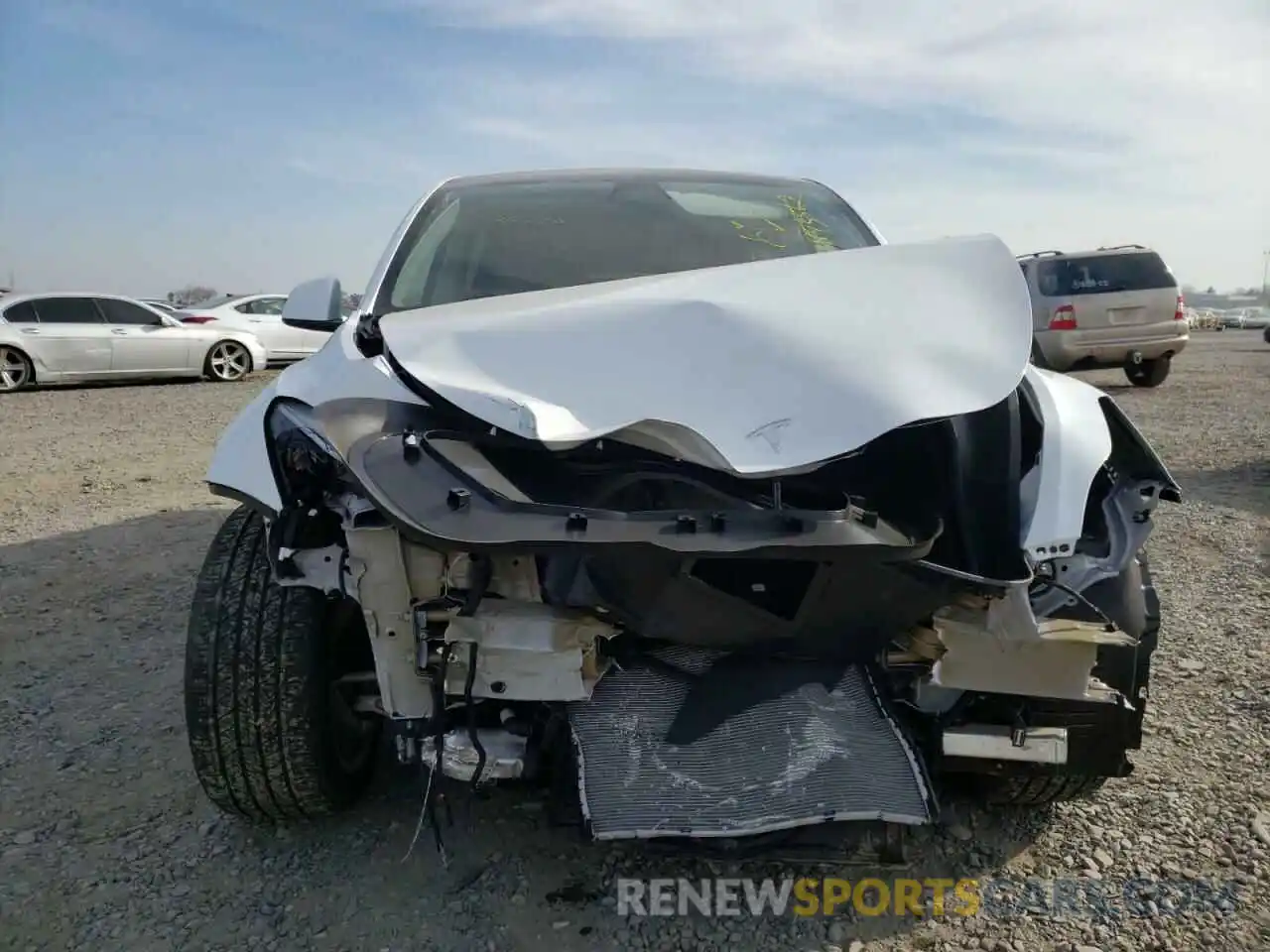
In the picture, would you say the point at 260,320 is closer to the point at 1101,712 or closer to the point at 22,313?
the point at 22,313

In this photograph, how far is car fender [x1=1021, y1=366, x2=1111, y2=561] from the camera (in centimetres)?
190

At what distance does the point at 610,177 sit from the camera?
3.62 metres

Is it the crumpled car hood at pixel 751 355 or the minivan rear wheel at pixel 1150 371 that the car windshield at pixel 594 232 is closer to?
the crumpled car hood at pixel 751 355

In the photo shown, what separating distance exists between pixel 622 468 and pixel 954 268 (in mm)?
1023

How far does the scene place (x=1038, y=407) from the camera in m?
2.15

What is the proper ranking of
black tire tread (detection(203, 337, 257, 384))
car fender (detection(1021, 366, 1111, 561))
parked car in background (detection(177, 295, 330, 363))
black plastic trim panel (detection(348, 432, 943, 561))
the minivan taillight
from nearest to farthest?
black plastic trim panel (detection(348, 432, 943, 561))
car fender (detection(1021, 366, 1111, 561))
the minivan taillight
black tire tread (detection(203, 337, 257, 384))
parked car in background (detection(177, 295, 330, 363))

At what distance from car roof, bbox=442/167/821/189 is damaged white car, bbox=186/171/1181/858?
4.64 ft

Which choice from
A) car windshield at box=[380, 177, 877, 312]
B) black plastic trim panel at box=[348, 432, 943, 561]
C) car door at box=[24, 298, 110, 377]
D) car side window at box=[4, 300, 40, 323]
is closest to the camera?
black plastic trim panel at box=[348, 432, 943, 561]

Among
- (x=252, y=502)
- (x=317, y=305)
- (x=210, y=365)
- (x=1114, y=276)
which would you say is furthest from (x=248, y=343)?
(x=252, y=502)

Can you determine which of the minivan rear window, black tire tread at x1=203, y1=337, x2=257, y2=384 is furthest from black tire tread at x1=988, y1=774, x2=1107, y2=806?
black tire tread at x1=203, y1=337, x2=257, y2=384

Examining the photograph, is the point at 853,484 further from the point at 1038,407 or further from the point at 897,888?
the point at 897,888

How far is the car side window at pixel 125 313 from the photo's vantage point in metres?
12.3

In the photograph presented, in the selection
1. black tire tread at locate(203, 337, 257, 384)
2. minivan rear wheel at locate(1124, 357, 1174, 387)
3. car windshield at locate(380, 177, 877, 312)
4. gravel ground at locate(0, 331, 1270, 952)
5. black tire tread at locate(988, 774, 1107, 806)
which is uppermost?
car windshield at locate(380, 177, 877, 312)

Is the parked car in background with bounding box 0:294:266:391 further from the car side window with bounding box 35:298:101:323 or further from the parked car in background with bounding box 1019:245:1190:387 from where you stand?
the parked car in background with bounding box 1019:245:1190:387
